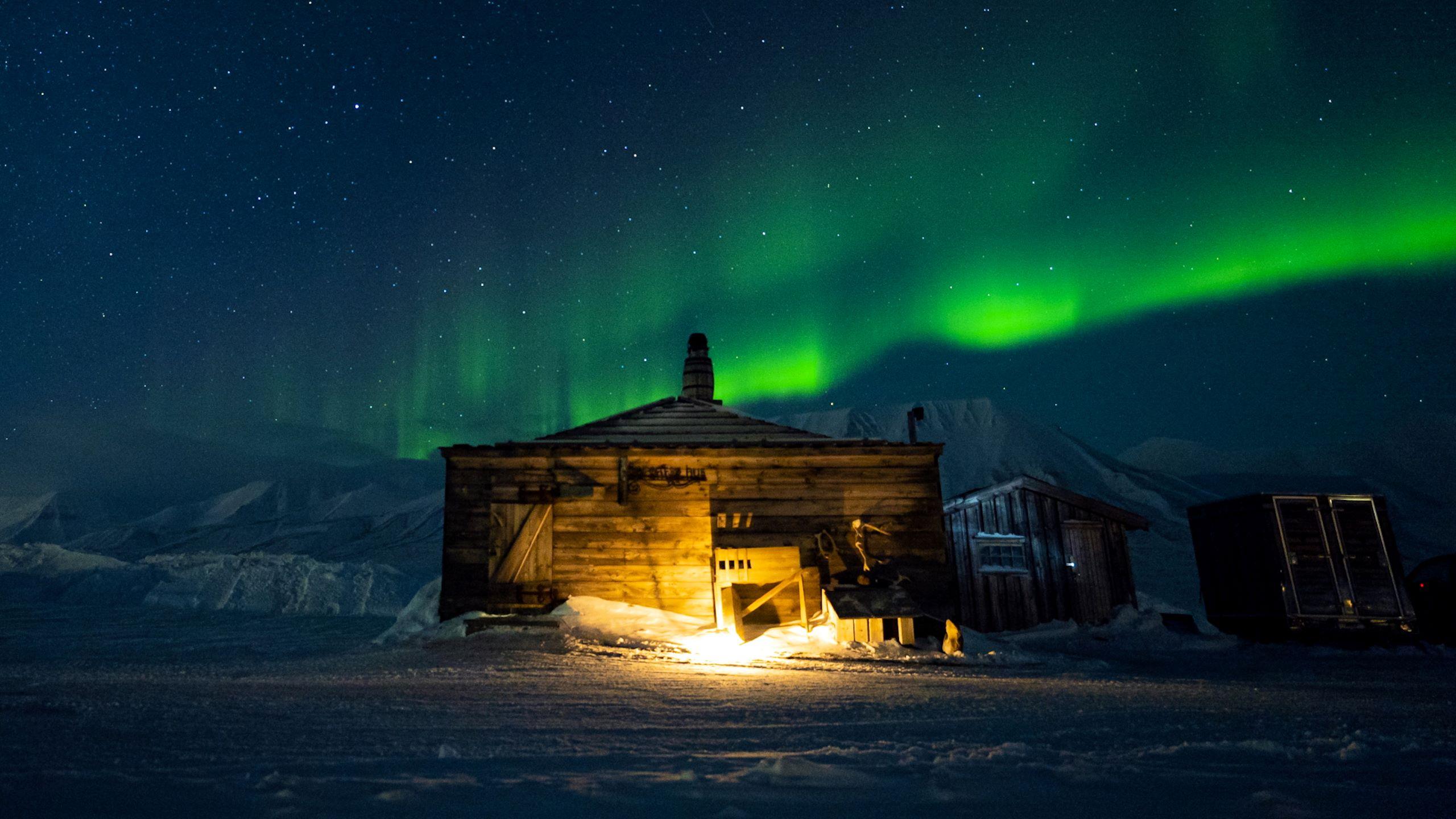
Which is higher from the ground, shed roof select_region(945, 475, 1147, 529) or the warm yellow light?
shed roof select_region(945, 475, 1147, 529)

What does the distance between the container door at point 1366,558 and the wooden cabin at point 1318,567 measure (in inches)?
0.5

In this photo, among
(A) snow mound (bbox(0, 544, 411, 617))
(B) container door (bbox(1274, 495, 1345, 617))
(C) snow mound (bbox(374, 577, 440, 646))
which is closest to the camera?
(C) snow mound (bbox(374, 577, 440, 646))

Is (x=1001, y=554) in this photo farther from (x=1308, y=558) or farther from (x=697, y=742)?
(x=697, y=742)

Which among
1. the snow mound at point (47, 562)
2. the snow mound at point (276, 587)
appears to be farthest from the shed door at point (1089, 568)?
the snow mound at point (47, 562)

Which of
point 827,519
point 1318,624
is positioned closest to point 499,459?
point 827,519

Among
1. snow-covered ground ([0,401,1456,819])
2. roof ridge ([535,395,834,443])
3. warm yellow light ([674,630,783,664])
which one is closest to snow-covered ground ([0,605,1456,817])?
snow-covered ground ([0,401,1456,819])

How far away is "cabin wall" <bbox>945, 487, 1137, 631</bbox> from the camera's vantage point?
653 inches

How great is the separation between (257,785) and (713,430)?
1328 cm

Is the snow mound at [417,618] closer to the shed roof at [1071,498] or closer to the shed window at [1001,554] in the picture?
the shed roof at [1071,498]

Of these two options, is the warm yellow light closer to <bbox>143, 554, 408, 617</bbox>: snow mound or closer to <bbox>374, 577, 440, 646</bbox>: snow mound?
<bbox>374, 577, 440, 646</bbox>: snow mound

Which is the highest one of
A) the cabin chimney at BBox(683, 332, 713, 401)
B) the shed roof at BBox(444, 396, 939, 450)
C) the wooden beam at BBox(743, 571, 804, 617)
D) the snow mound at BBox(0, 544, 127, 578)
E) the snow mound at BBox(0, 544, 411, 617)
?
the cabin chimney at BBox(683, 332, 713, 401)

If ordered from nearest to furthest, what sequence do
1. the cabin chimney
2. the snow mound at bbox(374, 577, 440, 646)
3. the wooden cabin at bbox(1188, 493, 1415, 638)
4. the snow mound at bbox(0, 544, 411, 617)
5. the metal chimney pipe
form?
the snow mound at bbox(374, 577, 440, 646) < the wooden cabin at bbox(1188, 493, 1415, 638) < the metal chimney pipe < the snow mound at bbox(0, 544, 411, 617) < the cabin chimney

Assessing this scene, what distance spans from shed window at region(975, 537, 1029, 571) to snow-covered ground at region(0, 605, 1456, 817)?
8.46 metres

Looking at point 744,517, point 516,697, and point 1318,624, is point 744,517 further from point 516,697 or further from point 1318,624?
point 1318,624
